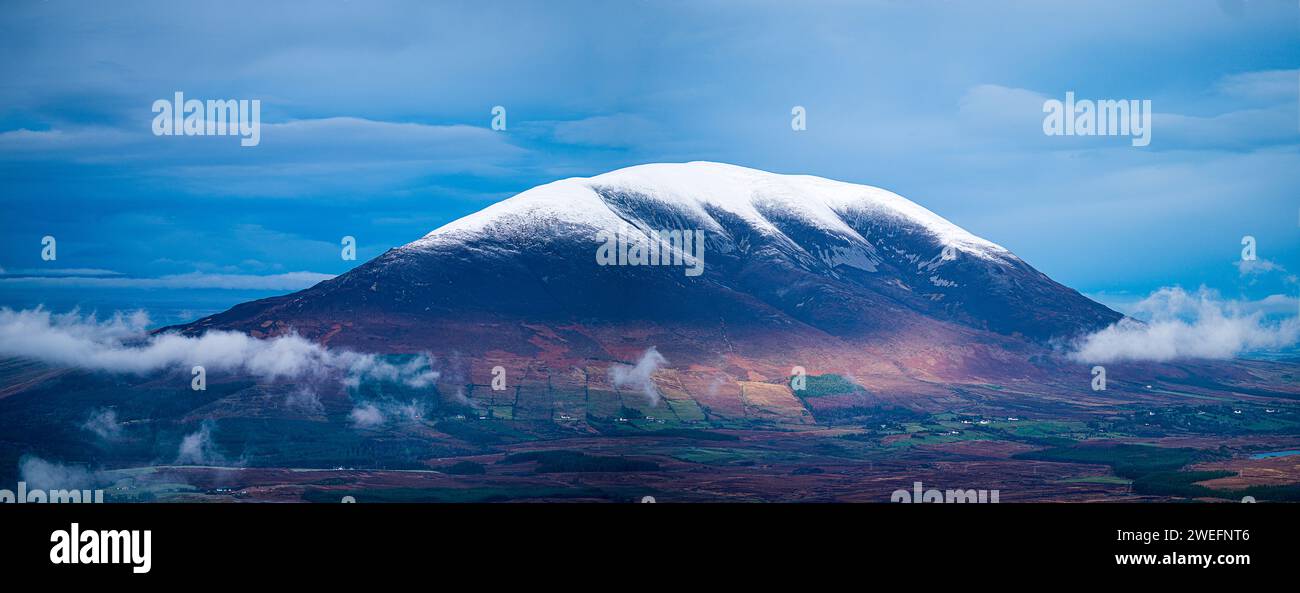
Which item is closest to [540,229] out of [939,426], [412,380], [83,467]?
[412,380]

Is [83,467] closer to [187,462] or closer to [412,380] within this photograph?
[187,462]

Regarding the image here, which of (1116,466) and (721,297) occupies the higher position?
(721,297)
